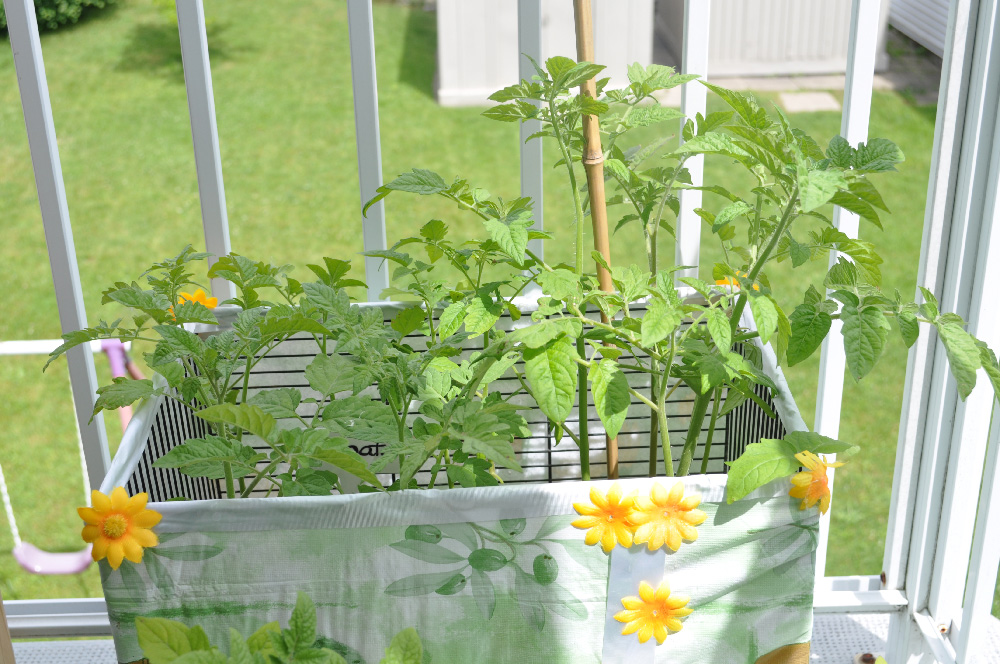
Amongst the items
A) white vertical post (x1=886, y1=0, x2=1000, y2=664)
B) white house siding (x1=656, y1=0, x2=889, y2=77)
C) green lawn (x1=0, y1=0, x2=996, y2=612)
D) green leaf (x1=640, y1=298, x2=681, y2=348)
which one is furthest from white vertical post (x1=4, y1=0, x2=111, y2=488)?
white house siding (x1=656, y1=0, x2=889, y2=77)

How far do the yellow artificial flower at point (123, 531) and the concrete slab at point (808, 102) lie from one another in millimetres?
4930

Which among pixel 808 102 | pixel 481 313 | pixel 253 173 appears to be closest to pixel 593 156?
pixel 481 313

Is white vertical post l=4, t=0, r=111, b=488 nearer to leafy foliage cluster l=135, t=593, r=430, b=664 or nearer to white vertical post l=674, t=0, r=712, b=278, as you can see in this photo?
leafy foliage cluster l=135, t=593, r=430, b=664

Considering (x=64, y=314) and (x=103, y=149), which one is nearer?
(x=64, y=314)

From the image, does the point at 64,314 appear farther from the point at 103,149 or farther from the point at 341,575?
the point at 103,149

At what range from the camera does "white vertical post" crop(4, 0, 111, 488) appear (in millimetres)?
970

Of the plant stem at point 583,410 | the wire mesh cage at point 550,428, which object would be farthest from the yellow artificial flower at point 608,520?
the wire mesh cage at point 550,428

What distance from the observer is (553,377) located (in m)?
0.64

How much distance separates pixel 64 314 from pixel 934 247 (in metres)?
0.97

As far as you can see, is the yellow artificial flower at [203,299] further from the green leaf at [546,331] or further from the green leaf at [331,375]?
the green leaf at [546,331]

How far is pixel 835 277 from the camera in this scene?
0.73 metres

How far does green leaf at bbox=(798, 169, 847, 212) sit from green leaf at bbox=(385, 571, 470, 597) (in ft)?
1.16

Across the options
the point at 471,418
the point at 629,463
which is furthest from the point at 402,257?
the point at 629,463

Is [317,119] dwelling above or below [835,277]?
below
